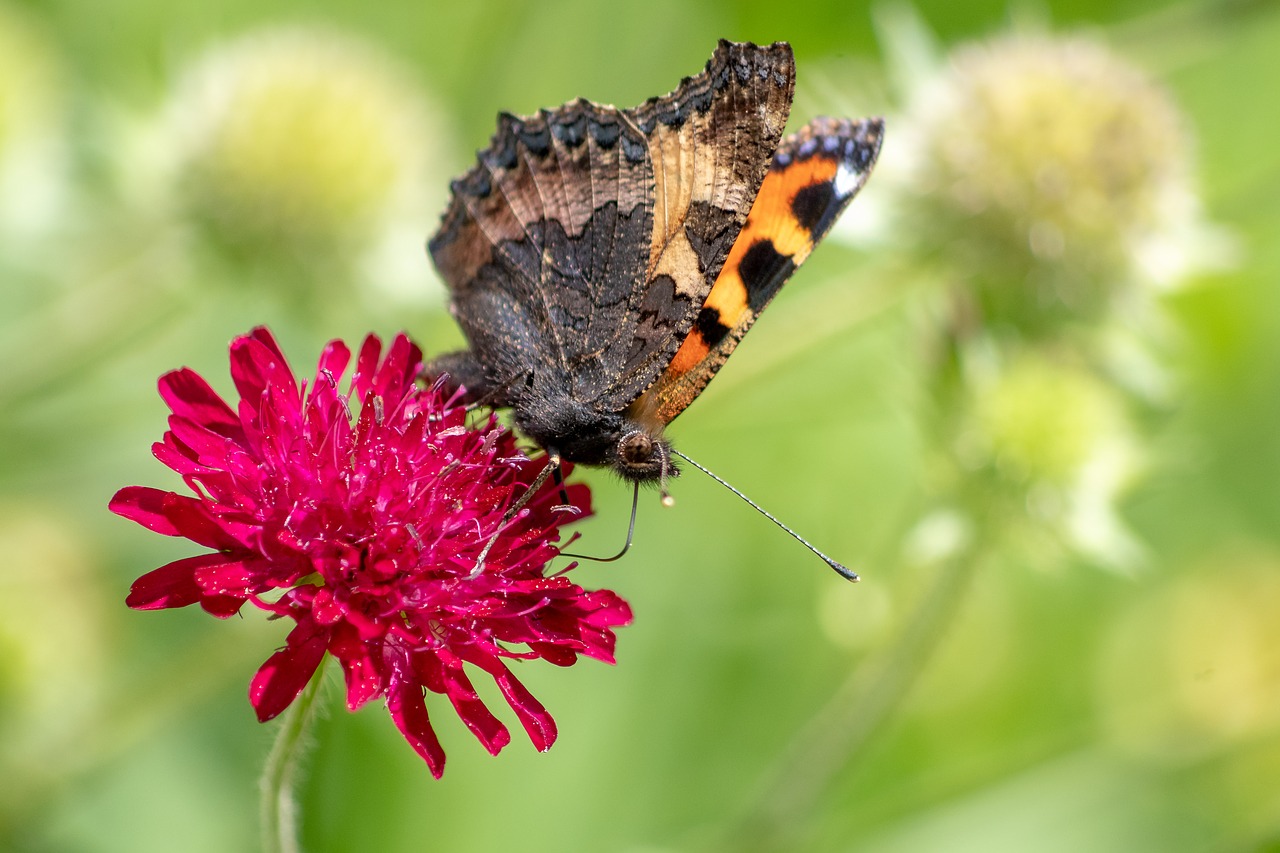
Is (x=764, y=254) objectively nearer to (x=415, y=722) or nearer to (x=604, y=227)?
(x=604, y=227)

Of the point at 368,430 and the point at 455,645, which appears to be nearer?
the point at 455,645

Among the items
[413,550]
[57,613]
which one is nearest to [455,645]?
[413,550]

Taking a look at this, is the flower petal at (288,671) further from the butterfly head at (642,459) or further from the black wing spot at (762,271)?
the black wing spot at (762,271)

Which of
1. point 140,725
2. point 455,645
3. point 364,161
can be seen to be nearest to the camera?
point 455,645

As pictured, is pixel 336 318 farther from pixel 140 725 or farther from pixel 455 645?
pixel 455 645

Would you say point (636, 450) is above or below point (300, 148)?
below

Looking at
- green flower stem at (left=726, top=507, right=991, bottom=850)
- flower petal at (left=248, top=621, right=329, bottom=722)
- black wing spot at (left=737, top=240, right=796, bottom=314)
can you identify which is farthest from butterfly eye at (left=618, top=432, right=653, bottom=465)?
green flower stem at (left=726, top=507, right=991, bottom=850)

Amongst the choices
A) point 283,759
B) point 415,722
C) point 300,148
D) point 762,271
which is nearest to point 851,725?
point 762,271
